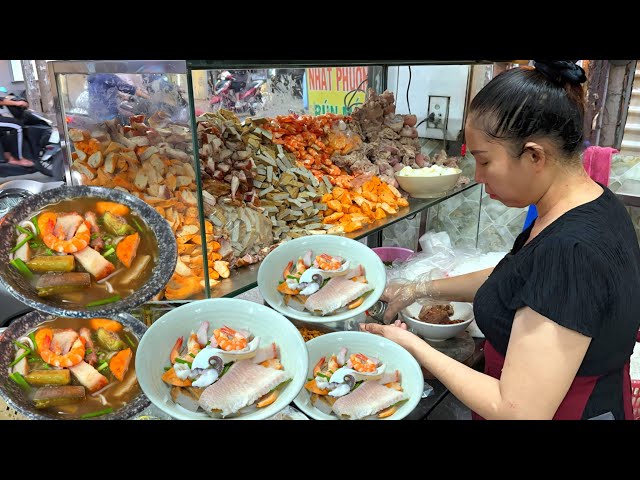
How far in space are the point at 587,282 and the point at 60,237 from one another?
1193 millimetres

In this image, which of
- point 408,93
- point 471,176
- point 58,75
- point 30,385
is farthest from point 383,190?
point 30,385

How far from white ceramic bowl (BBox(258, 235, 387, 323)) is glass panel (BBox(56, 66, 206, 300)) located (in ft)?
1.20

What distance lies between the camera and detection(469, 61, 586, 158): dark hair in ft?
3.98

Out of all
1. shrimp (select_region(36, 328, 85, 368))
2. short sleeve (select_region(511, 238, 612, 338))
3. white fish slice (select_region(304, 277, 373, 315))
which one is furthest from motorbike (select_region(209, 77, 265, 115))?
short sleeve (select_region(511, 238, 612, 338))

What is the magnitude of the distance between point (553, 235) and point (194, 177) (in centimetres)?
93

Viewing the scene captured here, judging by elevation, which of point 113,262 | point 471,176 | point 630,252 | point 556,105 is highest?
point 556,105

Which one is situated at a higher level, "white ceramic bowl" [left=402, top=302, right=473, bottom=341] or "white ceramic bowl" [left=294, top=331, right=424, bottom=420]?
"white ceramic bowl" [left=294, top=331, right=424, bottom=420]

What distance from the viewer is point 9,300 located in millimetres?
1426

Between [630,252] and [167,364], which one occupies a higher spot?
[630,252]

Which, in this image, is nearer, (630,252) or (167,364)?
(167,364)

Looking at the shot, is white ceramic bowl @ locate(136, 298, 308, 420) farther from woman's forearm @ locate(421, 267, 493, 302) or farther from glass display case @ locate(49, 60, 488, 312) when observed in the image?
woman's forearm @ locate(421, 267, 493, 302)
